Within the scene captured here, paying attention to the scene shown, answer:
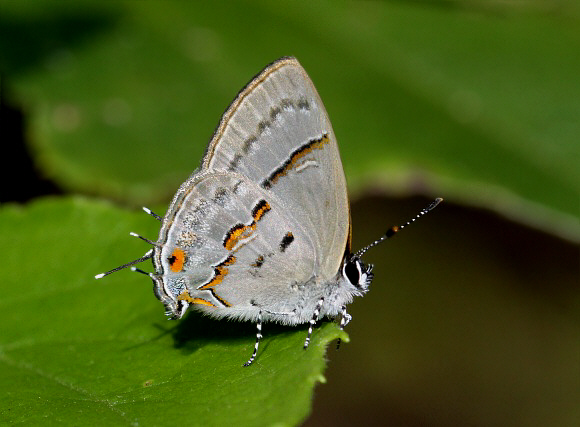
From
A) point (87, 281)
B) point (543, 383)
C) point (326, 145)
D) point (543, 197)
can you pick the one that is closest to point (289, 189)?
point (326, 145)

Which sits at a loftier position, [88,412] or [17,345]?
[88,412]

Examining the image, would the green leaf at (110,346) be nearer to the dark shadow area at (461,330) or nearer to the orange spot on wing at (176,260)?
the orange spot on wing at (176,260)

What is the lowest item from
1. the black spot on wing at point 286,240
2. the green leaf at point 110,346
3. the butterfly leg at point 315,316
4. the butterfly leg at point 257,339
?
the green leaf at point 110,346

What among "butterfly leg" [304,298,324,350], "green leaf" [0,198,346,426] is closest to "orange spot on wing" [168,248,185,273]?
"green leaf" [0,198,346,426]

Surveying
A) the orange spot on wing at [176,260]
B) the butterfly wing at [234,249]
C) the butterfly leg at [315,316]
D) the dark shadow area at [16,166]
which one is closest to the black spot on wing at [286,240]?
the butterfly wing at [234,249]

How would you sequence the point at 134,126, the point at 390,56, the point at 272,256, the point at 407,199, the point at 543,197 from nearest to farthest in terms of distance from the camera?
the point at 272,256, the point at 543,197, the point at 134,126, the point at 390,56, the point at 407,199

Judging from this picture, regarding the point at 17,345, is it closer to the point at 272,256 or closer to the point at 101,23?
the point at 272,256
